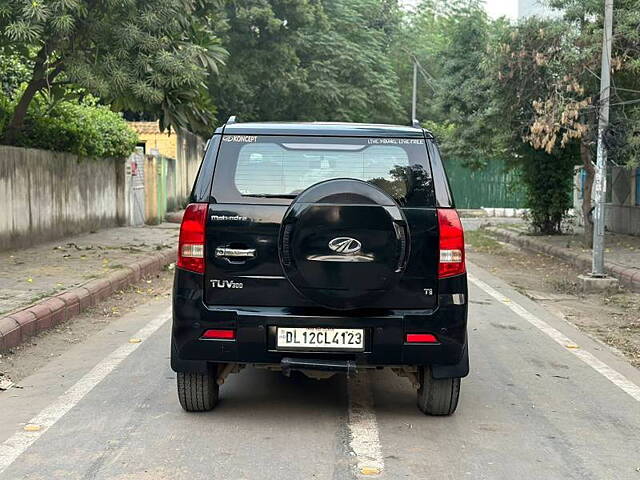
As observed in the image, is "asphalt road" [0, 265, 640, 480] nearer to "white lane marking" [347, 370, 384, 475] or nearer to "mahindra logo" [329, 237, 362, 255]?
"white lane marking" [347, 370, 384, 475]

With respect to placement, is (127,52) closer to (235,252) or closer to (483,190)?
(235,252)

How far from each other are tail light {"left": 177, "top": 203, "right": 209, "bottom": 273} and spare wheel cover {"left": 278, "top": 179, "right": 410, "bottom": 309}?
19.4 inches

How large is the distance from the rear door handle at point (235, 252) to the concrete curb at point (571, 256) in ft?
27.8

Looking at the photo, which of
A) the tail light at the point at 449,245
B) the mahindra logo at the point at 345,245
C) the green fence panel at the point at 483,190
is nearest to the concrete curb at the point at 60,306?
the mahindra logo at the point at 345,245

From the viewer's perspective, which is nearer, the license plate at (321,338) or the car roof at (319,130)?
the license plate at (321,338)

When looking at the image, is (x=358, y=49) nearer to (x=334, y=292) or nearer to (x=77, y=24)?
(x=77, y=24)

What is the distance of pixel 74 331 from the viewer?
835 centimetres

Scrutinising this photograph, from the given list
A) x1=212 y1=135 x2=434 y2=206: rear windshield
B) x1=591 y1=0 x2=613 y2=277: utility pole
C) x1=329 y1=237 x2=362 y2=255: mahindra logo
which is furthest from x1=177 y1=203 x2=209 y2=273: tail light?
x1=591 y1=0 x2=613 y2=277: utility pole

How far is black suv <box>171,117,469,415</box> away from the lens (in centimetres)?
475

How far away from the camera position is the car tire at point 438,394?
206 inches

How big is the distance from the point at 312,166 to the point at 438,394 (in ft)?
5.25

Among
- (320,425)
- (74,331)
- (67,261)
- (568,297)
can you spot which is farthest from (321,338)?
(67,261)

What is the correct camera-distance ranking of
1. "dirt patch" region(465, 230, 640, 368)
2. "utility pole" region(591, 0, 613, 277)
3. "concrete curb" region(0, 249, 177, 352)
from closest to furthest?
1. "concrete curb" region(0, 249, 177, 352)
2. "dirt patch" region(465, 230, 640, 368)
3. "utility pole" region(591, 0, 613, 277)

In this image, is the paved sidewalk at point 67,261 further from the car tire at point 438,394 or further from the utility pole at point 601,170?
the utility pole at point 601,170
